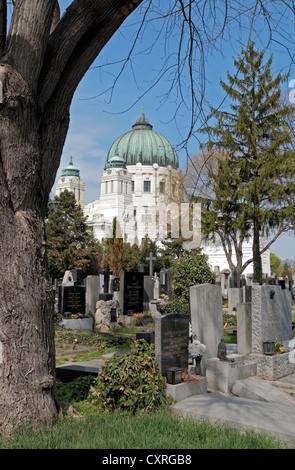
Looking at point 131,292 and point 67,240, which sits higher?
point 67,240

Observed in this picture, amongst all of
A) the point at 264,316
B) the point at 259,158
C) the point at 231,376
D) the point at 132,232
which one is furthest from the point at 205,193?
A: the point at 132,232

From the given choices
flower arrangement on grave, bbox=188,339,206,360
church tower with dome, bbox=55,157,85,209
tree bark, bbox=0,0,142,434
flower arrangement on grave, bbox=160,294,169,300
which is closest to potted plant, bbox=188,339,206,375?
flower arrangement on grave, bbox=188,339,206,360

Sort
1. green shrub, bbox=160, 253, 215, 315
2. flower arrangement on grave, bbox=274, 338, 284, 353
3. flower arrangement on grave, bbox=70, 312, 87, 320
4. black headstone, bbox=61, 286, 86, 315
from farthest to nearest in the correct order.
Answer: green shrub, bbox=160, 253, 215, 315 → black headstone, bbox=61, 286, 86, 315 → flower arrangement on grave, bbox=70, 312, 87, 320 → flower arrangement on grave, bbox=274, 338, 284, 353

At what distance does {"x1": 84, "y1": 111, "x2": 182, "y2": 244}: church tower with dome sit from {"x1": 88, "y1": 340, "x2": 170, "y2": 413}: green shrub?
65.2 meters

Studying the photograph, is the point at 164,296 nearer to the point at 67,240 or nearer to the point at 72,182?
the point at 67,240

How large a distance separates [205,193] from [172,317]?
67.4ft

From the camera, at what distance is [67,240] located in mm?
41094

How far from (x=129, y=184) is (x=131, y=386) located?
269 feet

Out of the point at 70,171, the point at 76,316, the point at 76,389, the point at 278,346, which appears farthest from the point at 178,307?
the point at 70,171

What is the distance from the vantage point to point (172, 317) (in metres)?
6.91

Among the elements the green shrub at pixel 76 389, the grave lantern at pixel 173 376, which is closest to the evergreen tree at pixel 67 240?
the green shrub at pixel 76 389

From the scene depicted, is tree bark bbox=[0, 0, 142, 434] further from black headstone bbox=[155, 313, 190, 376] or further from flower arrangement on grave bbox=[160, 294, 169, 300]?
flower arrangement on grave bbox=[160, 294, 169, 300]

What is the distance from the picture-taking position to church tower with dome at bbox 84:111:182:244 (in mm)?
78125

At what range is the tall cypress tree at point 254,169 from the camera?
23.0 metres
